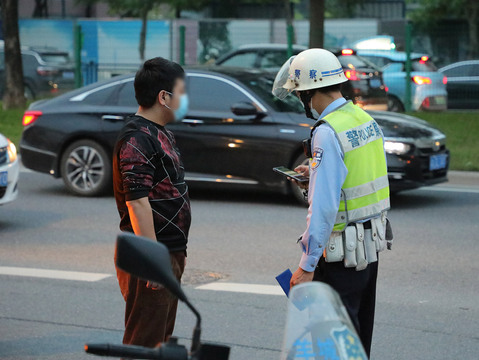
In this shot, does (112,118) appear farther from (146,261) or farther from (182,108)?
(146,261)

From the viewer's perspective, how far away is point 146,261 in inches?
96.3

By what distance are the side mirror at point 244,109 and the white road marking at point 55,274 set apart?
3.47m

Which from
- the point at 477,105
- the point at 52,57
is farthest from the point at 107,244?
the point at 52,57

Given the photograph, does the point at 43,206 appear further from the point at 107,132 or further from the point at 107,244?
the point at 107,244

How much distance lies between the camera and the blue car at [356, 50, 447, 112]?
64.2 feet

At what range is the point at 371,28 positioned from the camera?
33.0 m

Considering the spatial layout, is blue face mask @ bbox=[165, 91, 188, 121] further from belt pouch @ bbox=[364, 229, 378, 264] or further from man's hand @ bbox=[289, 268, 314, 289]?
belt pouch @ bbox=[364, 229, 378, 264]

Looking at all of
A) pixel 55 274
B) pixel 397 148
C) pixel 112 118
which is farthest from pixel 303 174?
pixel 112 118

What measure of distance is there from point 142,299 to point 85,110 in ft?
25.2

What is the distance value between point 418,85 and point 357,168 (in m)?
16.2

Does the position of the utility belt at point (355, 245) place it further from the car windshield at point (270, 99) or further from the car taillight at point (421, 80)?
the car taillight at point (421, 80)

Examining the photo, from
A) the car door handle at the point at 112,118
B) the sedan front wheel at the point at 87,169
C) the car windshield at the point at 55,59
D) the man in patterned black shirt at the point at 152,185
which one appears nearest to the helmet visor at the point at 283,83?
the man in patterned black shirt at the point at 152,185

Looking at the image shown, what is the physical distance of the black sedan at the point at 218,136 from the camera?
34.6ft

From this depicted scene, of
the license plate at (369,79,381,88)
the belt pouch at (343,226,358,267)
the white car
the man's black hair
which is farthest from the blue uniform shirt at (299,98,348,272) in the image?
the license plate at (369,79,381,88)
